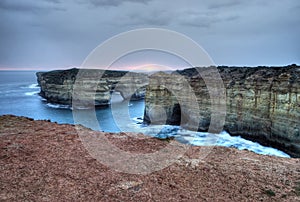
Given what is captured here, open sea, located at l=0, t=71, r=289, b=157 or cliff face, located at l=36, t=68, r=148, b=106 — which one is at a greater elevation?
cliff face, located at l=36, t=68, r=148, b=106

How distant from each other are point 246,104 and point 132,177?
2084 centimetres

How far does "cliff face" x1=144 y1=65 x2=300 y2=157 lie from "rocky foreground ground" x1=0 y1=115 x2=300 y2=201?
13.3 metres

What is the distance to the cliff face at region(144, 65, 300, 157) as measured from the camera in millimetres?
21031

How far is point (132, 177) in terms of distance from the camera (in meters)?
7.39

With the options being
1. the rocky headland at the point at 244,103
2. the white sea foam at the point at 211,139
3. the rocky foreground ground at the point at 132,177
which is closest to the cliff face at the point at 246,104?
the rocky headland at the point at 244,103

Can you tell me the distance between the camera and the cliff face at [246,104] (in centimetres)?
2103

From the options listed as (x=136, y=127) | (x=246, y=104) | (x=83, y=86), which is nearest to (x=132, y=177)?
(x=246, y=104)

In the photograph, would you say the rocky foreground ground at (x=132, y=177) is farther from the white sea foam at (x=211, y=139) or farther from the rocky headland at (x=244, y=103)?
the rocky headland at (x=244, y=103)

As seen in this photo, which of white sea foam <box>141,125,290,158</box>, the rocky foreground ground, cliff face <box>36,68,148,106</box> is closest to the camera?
the rocky foreground ground

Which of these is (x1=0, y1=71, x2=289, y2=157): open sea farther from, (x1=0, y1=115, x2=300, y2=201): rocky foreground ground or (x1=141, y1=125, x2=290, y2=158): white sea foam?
(x1=0, y1=115, x2=300, y2=201): rocky foreground ground

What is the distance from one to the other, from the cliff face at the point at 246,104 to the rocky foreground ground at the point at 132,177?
13257 millimetres

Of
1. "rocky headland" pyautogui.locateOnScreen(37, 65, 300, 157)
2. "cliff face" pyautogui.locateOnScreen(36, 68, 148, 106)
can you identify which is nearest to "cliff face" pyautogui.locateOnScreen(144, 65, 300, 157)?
"rocky headland" pyautogui.locateOnScreen(37, 65, 300, 157)

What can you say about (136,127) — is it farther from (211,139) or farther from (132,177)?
(132,177)

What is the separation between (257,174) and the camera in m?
7.96
